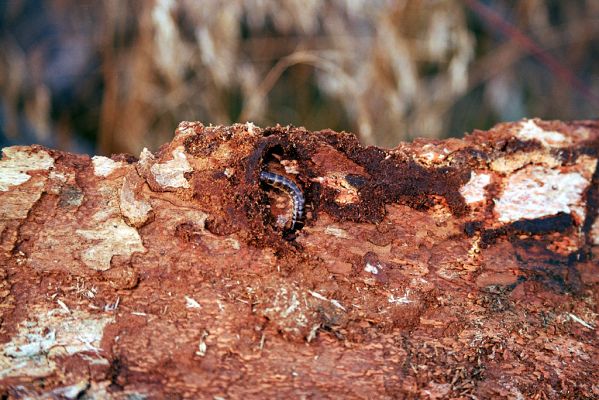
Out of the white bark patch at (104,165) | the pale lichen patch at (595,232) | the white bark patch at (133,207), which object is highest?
the pale lichen patch at (595,232)

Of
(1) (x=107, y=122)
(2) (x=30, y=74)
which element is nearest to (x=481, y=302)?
(1) (x=107, y=122)

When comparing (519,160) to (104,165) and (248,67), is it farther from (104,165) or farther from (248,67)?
(248,67)

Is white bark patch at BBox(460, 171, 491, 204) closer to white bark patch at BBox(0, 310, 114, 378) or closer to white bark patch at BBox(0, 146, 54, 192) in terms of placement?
white bark patch at BBox(0, 310, 114, 378)

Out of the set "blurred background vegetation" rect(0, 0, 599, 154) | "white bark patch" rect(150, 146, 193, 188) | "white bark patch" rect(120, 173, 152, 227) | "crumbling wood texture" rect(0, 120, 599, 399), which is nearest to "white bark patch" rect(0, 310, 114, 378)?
"crumbling wood texture" rect(0, 120, 599, 399)

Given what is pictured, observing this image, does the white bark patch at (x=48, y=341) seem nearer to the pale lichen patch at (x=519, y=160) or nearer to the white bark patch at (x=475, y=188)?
the white bark patch at (x=475, y=188)

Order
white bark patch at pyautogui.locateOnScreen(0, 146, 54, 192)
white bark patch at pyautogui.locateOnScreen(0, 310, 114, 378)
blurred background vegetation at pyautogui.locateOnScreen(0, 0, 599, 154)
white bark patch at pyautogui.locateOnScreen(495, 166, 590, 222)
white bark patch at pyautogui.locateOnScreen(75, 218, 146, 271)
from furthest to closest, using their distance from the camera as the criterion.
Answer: blurred background vegetation at pyautogui.locateOnScreen(0, 0, 599, 154)
white bark patch at pyautogui.locateOnScreen(495, 166, 590, 222)
white bark patch at pyautogui.locateOnScreen(0, 146, 54, 192)
white bark patch at pyautogui.locateOnScreen(75, 218, 146, 271)
white bark patch at pyautogui.locateOnScreen(0, 310, 114, 378)

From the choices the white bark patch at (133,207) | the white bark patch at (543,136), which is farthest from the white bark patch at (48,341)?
the white bark patch at (543,136)

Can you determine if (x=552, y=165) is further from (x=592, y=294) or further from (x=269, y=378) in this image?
(x=269, y=378)
